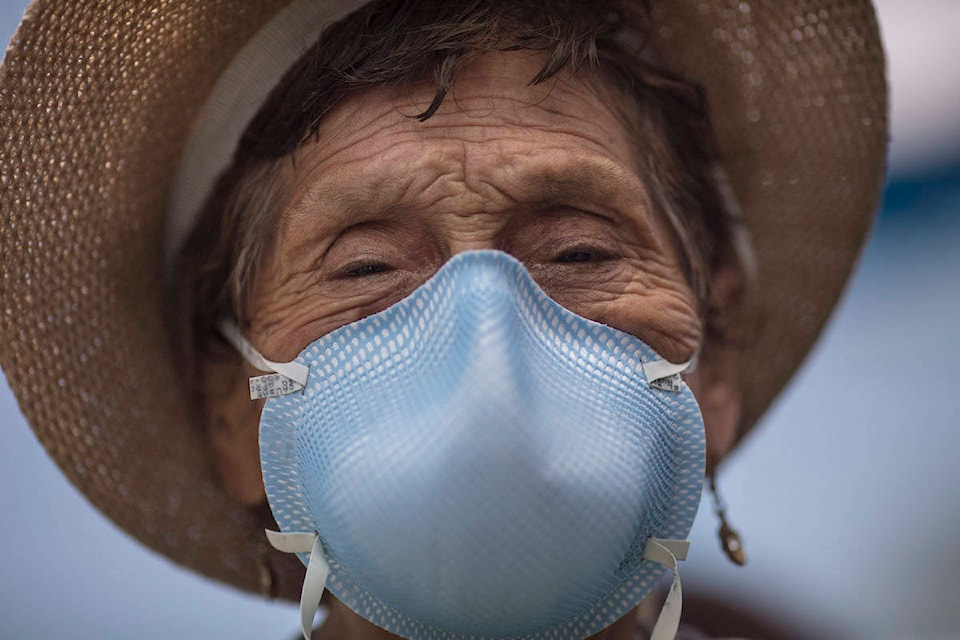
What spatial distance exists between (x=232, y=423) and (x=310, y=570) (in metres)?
0.59

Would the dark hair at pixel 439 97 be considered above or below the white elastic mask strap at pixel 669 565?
above

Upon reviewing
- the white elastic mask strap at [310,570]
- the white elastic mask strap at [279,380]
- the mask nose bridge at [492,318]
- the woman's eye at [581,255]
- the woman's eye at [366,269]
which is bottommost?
the white elastic mask strap at [310,570]

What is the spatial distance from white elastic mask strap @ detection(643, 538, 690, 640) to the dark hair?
1.94 ft

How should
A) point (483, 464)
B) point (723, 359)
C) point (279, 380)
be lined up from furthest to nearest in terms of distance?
point (723, 359) < point (279, 380) < point (483, 464)

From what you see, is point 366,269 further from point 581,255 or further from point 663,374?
point 663,374

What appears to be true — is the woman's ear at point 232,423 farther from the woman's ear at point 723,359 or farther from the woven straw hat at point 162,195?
the woman's ear at point 723,359

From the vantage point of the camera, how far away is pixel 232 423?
2.12m

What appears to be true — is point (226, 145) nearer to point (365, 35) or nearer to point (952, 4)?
point (365, 35)

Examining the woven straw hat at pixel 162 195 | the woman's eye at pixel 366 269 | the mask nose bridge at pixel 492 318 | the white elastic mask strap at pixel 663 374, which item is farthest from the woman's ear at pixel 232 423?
the white elastic mask strap at pixel 663 374

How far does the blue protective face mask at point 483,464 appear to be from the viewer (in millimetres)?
1404

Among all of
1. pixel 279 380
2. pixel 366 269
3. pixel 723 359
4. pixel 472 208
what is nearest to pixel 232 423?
pixel 279 380

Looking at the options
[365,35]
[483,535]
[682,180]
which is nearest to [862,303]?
[682,180]

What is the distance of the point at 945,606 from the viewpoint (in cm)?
420

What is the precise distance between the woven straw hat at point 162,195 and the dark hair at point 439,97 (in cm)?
9
